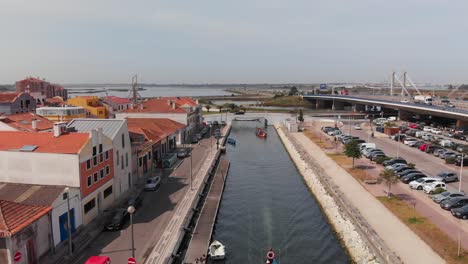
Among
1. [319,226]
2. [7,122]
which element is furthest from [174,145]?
[319,226]

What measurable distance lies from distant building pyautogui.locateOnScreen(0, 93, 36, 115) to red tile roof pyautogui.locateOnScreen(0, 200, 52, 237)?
53076mm

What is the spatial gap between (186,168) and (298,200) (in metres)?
13.3

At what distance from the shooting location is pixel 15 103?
68.4 meters

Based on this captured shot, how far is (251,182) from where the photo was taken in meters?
42.4

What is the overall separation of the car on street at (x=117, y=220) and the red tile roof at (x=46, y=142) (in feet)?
16.0

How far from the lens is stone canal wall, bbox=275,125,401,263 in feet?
73.8

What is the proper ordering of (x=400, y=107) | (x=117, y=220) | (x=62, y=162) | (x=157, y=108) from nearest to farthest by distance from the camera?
(x=62, y=162)
(x=117, y=220)
(x=157, y=108)
(x=400, y=107)

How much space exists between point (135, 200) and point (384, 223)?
57.9 feet

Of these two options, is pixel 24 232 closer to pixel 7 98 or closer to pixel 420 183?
pixel 420 183

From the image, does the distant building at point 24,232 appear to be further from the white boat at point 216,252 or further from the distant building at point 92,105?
the distant building at point 92,105

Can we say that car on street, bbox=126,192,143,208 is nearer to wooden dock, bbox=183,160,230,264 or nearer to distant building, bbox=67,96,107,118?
wooden dock, bbox=183,160,230,264

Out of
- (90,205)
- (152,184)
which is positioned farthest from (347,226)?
(90,205)

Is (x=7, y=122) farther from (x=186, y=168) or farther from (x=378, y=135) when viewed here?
(x=378, y=135)

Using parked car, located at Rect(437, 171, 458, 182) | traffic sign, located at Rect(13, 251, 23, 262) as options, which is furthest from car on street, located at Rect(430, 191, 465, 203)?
traffic sign, located at Rect(13, 251, 23, 262)
